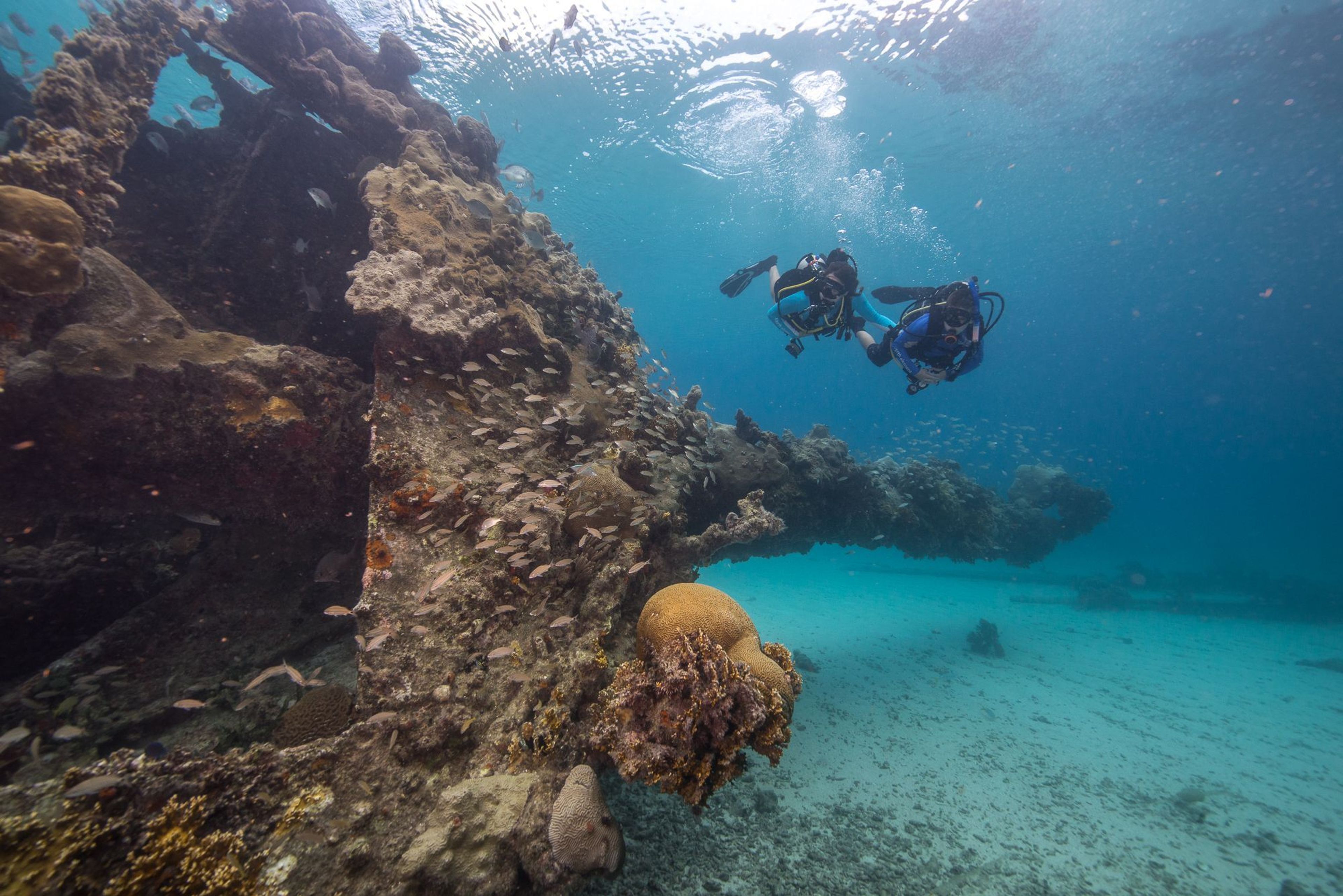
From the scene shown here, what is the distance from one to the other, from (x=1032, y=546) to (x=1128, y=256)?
62.4 m

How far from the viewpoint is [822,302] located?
9523 mm

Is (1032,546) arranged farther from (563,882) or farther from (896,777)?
(563,882)

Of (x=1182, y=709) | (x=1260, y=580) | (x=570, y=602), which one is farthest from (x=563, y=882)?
(x=1260, y=580)

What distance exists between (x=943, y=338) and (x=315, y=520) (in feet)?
32.4

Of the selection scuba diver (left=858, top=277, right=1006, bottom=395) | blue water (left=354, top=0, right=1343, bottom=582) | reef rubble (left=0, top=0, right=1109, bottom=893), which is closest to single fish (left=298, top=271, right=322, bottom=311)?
reef rubble (left=0, top=0, right=1109, bottom=893)

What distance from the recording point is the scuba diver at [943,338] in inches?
305

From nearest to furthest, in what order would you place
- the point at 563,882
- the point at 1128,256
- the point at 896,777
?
the point at 563,882 → the point at 896,777 → the point at 1128,256

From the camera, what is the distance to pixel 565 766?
3.86 metres

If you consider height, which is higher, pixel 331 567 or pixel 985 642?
pixel 331 567

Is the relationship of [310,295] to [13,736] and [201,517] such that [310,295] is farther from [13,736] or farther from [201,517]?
[13,736]

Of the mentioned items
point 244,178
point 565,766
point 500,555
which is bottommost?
point 565,766

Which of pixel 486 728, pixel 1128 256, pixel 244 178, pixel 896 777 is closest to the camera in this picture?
pixel 486 728

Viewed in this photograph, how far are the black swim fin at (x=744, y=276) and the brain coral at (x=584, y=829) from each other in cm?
1056

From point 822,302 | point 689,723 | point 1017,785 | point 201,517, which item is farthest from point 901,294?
point 201,517
